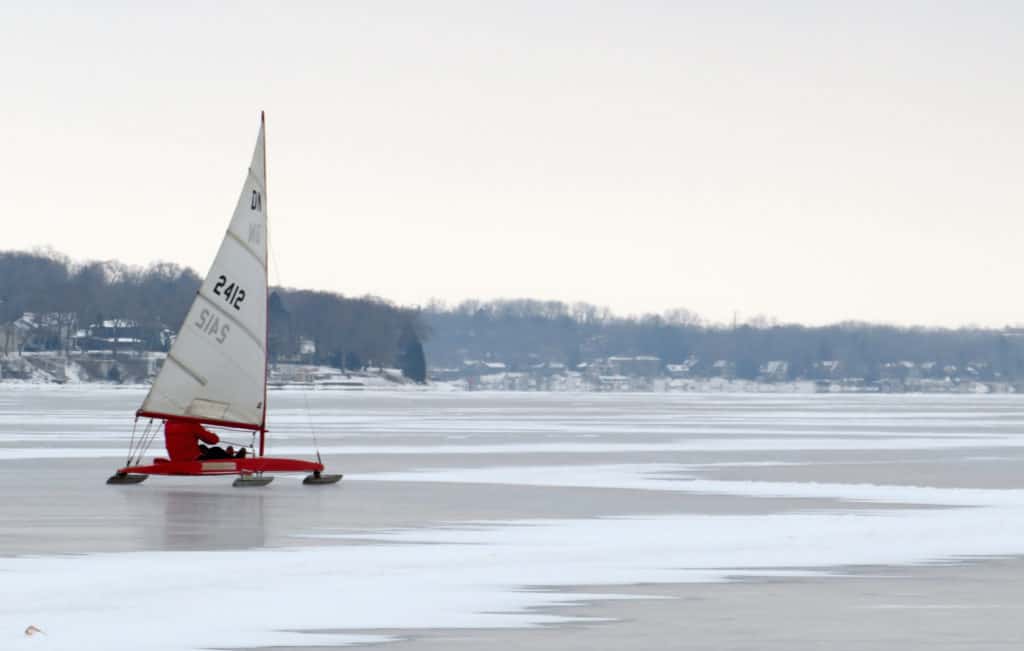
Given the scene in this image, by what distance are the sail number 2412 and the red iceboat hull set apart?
116 inches

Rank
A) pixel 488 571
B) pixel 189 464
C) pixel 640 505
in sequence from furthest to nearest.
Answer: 1. pixel 189 464
2. pixel 640 505
3. pixel 488 571

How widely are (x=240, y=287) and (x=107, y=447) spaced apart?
47.3ft

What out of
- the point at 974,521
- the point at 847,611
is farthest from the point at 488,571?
the point at 974,521

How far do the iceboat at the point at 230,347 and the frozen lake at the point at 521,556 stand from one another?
4.29 ft

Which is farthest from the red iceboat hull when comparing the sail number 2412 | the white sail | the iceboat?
the sail number 2412

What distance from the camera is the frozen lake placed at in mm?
15414

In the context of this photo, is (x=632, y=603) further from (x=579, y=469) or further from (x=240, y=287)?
(x=579, y=469)

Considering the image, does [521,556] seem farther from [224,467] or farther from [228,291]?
[228,291]

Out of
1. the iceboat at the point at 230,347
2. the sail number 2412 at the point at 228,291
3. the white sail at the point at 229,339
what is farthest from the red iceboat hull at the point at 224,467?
the sail number 2412 at the point at 228,291

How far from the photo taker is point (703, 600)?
1730 cm

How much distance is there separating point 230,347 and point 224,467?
2353 mm

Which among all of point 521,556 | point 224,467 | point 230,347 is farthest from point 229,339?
point 521,556

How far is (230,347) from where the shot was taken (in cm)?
3541

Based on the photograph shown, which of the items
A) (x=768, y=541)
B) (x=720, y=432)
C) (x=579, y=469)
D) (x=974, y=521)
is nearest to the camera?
(x=768, y=541)
